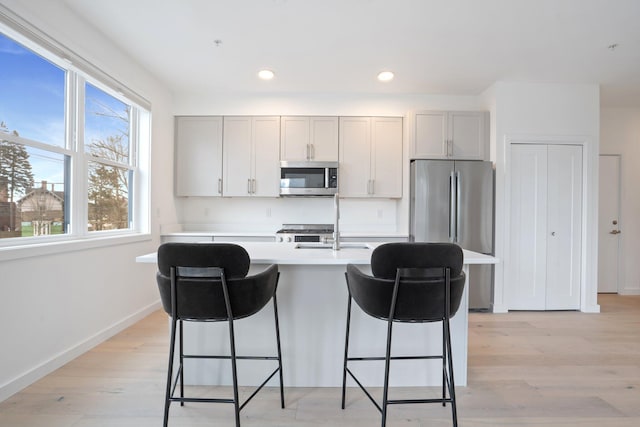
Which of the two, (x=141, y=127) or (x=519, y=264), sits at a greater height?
(x=141, y=127)

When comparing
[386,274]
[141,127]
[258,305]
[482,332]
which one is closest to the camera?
[386,274]

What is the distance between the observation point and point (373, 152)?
3959 mm

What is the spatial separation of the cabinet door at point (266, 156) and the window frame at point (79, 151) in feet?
3.80

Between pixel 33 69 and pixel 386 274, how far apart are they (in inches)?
103

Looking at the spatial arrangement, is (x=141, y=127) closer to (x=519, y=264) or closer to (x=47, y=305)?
(x=47, y=305)

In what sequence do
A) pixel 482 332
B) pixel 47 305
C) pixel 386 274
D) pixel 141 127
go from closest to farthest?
pixel 386 274, pixel 47 305, pixel 482 332, pixel 141 127

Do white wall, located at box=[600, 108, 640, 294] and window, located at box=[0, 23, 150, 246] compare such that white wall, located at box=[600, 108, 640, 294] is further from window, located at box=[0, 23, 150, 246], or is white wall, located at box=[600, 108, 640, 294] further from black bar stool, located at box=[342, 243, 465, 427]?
window, located at box=[0, 23, 150, 246]

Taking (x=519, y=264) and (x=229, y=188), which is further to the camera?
(x=229, y=188)

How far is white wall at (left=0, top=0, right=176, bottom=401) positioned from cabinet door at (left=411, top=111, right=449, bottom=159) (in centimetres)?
295

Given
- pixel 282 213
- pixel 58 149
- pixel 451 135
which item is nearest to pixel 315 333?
pixel 58 149

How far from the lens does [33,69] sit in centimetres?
217

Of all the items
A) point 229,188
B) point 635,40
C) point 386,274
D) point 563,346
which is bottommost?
point 563,346

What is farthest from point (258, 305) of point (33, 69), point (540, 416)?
point (33, 69)

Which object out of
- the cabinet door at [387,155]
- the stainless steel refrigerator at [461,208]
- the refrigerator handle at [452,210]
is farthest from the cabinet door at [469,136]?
the cabinet door at [387,155]
